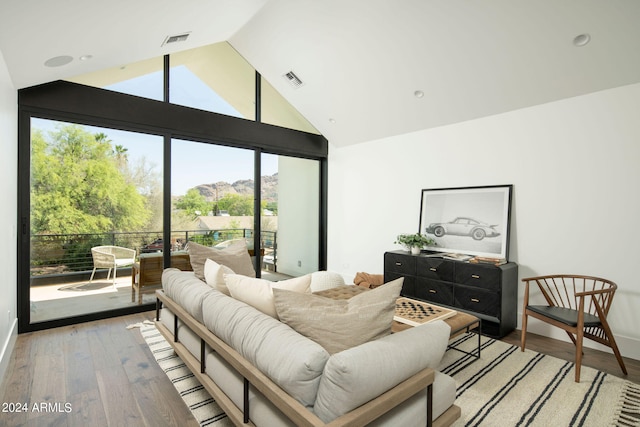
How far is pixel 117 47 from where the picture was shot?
2.89 metres

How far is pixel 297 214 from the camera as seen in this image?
221 inches

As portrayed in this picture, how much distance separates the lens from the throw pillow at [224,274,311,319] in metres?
1.70

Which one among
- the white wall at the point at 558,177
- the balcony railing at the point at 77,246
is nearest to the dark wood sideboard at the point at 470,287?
the white wall at the point at 558,177

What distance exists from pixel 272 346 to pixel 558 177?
11.2ft

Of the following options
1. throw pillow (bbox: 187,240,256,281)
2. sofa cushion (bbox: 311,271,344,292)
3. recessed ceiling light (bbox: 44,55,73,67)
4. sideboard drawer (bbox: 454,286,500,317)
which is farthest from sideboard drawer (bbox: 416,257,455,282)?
recessed ceiling light (bbox: 44,55,73,67)

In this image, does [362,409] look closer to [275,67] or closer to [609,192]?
[609,192]

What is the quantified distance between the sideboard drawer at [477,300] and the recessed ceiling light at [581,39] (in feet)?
7.73

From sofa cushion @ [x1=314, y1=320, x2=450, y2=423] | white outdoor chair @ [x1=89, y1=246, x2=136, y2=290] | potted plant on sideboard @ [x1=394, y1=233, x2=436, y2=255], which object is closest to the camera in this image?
sofa cushion @ [x1=314, y1=320, x2=450, y2=423]

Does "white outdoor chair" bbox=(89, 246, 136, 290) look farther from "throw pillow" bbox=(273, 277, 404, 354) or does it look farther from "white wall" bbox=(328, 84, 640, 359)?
"white wall" bbox=(328, 84, 640, 359)

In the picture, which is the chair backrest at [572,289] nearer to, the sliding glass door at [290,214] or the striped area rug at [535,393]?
the striped area rug at [535,393]

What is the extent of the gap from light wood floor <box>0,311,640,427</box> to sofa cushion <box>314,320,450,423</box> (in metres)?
1.23

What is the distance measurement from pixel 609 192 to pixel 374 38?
272 cm

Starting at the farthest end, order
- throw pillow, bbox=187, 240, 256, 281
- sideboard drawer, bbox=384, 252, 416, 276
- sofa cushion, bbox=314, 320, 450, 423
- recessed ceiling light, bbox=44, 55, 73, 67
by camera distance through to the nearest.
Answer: sideboard drawer, bbox=384, 252, 416, 276 < throw pillow, bbox=187, 240, 256, 281 < recessed ceiling light, bbox=44, 55, 73, 67 < sofa cushion, bbox=314, 320, 450, 423

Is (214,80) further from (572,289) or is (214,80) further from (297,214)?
(572,289)
